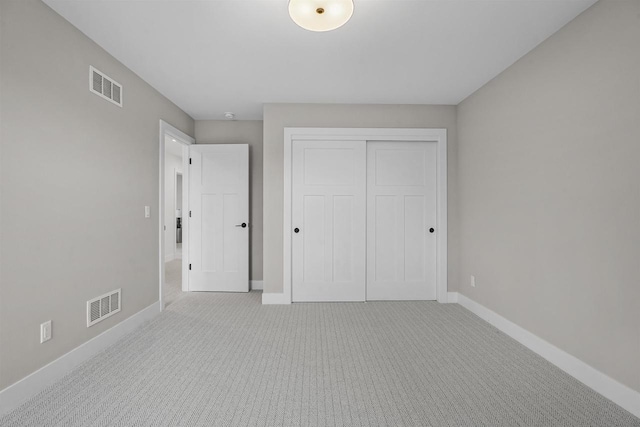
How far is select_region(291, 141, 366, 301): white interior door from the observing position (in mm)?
3732

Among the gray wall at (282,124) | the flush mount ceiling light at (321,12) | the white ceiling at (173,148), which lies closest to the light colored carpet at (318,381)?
the gray wall at (282,124)

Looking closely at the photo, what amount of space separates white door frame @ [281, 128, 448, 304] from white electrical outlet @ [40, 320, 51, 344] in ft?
7.16

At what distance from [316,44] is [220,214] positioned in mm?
2697

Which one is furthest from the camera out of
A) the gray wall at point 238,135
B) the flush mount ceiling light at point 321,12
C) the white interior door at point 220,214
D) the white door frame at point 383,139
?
the gray wall at point 238,135

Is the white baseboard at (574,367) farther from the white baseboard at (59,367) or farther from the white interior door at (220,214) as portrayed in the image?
the white baseboard at (59,367)

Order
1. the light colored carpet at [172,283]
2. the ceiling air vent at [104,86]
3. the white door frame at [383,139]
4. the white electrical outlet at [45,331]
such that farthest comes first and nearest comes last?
the light colored carpet at [172,283], the white door frame at [383,139], the ceiling air vent at [104,86], the white electrical outlet at [45,331]

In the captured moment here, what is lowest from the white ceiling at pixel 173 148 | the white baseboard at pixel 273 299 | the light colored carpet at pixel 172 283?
the light colored carpet at pixel 172 283

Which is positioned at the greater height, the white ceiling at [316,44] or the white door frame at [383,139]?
the white ceiling at [316,44]

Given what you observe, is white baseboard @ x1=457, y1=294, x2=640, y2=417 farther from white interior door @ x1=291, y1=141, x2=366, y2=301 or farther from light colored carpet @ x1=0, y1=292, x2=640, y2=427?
white interior door @ x1=291, y1=141, x2=366, y2=301

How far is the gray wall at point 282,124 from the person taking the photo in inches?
145

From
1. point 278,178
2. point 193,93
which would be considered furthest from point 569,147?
point 193,93

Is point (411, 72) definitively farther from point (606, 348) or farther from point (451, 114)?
point (606, 348)

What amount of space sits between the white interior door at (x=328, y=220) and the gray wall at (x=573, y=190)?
1.43 m

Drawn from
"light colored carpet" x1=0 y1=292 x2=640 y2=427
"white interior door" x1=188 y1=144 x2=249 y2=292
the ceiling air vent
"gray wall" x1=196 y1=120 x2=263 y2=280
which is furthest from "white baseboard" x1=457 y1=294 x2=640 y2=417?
the ceiling air vent
